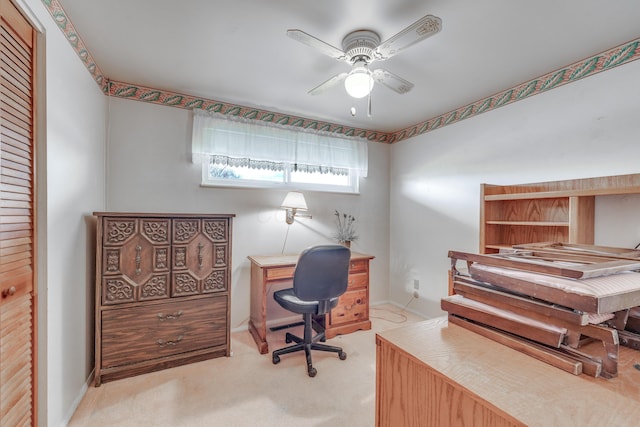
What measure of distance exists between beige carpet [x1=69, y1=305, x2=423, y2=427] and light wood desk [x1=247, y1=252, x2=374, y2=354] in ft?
1.12

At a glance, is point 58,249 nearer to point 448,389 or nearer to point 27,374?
point 27,374

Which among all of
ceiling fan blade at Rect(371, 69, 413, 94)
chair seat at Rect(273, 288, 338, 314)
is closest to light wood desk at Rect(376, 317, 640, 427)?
chair seat at Rect(273, 288, 338, 314)

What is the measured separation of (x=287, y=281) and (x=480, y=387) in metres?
2.40

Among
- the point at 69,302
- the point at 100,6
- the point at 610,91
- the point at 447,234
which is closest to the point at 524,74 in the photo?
the point at 610,91

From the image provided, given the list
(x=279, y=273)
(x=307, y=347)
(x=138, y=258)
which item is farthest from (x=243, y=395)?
(x=138, y=258)

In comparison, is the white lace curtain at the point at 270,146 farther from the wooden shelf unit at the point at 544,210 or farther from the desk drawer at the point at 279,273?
the wooden shelf unit at the point at 544,210

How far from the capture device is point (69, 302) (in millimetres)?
1749

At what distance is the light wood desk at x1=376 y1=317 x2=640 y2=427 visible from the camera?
1.95 feet

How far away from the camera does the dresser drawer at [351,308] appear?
290 centimetres

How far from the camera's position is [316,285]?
2.24 m

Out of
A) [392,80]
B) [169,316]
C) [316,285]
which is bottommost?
[169,316]

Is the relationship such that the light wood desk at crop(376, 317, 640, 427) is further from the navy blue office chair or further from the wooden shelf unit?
the wooden shelf unit

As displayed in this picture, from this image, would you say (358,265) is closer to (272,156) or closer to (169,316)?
(272,156)

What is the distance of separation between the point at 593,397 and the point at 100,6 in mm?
2576
